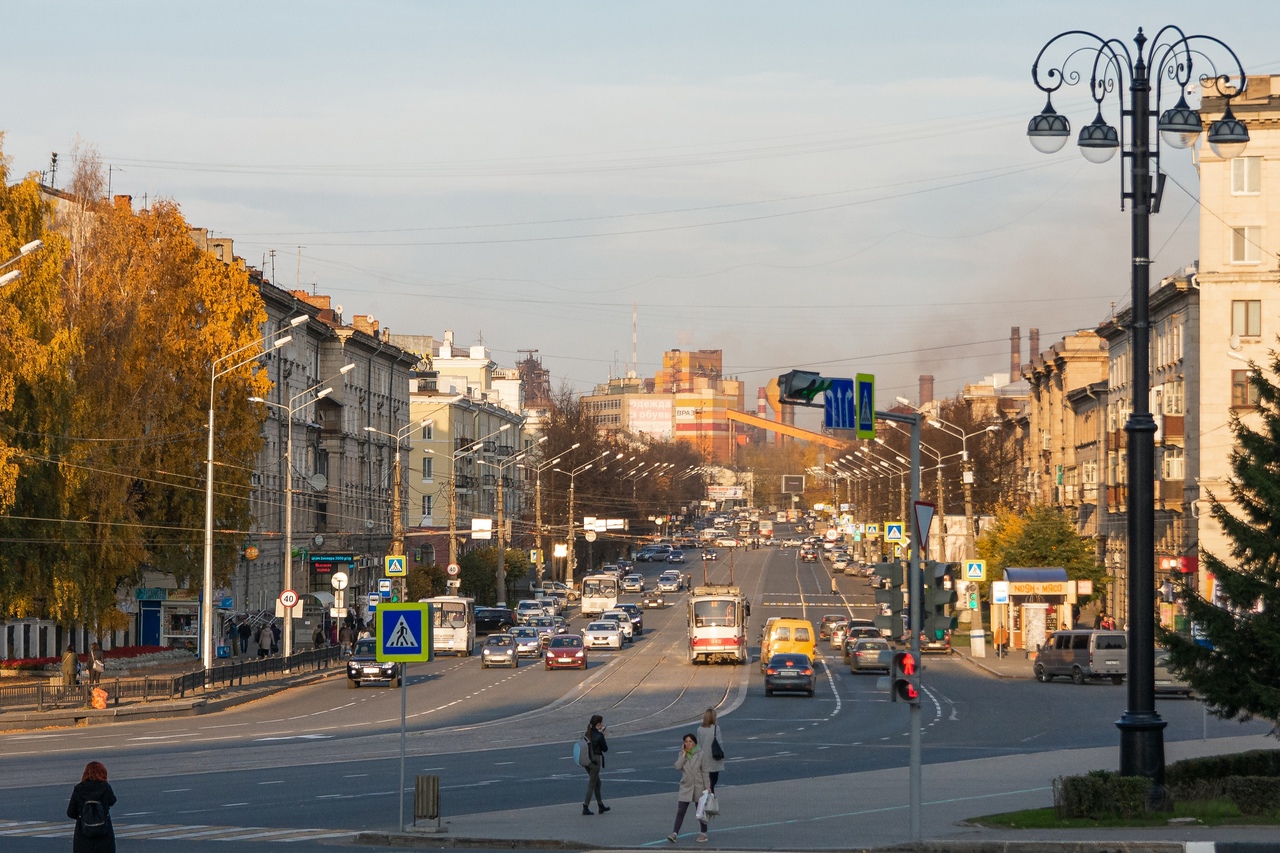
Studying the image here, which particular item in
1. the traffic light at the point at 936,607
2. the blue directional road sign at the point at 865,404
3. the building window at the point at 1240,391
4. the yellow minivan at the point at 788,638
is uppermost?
the building window at the point at 1240,391

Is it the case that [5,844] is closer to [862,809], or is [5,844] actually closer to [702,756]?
[702,756]

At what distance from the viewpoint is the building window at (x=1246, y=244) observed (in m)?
70.2

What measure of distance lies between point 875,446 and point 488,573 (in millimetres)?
64622

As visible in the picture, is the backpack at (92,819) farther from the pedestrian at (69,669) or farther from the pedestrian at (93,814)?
the pedestrian at (69,669)

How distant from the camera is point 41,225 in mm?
47688

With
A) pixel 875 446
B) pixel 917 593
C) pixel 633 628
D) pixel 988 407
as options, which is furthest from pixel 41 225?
pixel 988 407

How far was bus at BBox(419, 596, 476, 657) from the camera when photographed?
73.3m

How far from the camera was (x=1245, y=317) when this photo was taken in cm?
7094

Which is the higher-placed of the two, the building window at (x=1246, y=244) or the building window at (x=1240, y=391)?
the building window at (x=1246, y=244)

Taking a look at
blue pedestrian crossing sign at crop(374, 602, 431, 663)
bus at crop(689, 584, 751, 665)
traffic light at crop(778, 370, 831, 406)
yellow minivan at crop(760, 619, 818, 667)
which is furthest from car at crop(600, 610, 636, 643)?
traffic light at crop(778, 370, 831, 406)

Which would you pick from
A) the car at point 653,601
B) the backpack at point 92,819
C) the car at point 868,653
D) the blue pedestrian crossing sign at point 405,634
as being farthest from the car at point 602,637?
the backpack at point 92,819

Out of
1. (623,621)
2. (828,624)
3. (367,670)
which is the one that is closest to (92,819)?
(367,670)

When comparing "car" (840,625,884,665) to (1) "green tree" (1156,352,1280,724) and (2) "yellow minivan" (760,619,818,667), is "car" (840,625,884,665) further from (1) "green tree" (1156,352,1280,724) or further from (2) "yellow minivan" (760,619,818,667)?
(1) "green tree" (1156,352,1280,724)

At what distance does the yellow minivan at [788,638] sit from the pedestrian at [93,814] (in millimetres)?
45526
